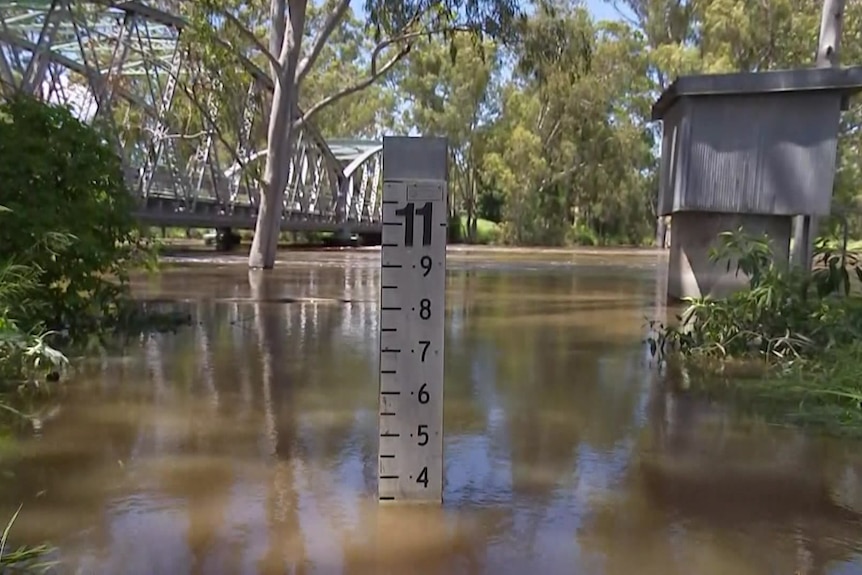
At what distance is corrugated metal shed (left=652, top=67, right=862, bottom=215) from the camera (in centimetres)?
1212

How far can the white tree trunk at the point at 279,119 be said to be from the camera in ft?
69.7

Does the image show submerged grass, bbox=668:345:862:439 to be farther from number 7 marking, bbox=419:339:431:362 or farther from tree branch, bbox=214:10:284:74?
tree branch, bbox=214:10:284:74

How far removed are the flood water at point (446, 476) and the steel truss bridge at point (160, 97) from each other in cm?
1376

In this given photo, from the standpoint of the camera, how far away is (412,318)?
13.0 feet

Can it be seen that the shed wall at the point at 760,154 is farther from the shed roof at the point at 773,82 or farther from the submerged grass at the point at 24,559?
the submerged grass at the point at 24,559

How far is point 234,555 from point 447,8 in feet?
64.0

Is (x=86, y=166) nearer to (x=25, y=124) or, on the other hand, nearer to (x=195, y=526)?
(x=25, y=124)

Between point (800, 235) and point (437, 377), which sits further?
point (800, 235)

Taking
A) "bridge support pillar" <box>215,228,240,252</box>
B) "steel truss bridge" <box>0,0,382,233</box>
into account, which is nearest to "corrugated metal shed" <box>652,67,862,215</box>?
"steel truss bridge" <box>0,0,382,233</box>

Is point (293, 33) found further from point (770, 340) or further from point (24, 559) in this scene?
point (24, 559)

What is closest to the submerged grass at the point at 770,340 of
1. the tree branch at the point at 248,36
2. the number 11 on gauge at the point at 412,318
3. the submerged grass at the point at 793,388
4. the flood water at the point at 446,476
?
the submerged grass at the point at 793,388

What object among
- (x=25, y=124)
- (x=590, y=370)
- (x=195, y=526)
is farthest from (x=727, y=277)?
(x=195, y=526)

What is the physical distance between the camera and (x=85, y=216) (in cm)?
915

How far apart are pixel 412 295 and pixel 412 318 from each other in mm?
104
